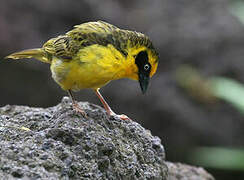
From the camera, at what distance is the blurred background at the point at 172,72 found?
9578mm

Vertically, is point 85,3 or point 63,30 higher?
point 85,3

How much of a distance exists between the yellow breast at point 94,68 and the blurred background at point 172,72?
3837 millimetres

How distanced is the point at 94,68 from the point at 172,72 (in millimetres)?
5558

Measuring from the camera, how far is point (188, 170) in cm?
566

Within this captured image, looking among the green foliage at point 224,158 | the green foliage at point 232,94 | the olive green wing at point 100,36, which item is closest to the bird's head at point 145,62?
the olive green wing at point 100,36

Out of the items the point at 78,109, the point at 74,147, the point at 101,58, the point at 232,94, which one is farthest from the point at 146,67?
the point at 232,94

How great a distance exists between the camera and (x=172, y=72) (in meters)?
10.3

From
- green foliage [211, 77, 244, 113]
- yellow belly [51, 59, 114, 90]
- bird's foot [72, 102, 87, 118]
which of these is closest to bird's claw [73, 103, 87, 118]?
bird's foot [72, 102, 87, 118]

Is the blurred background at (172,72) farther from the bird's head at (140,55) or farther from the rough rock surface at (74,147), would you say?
the rough rock surface at (74,147)

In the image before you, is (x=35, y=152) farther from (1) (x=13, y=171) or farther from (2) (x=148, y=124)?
(2) (x=148, y=124)

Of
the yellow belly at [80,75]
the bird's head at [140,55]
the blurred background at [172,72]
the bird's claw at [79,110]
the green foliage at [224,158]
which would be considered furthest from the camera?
the blurred background at [172,72]

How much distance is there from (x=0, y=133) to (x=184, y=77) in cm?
638

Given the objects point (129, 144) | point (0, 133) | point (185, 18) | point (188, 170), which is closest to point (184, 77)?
point (185, 18)

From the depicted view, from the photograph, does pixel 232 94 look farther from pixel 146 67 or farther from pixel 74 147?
pixel 74 147
